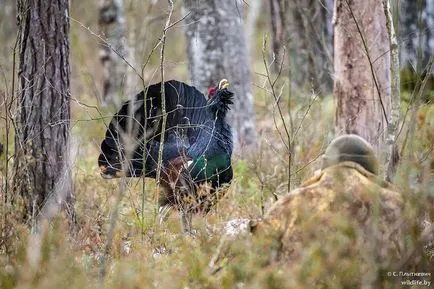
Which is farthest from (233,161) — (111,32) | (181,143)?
(111,32)

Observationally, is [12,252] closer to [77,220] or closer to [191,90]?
[77,220]

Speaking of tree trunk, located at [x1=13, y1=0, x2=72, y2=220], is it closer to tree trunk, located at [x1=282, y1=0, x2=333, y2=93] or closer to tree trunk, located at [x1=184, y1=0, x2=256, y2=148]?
tree trunk, located at [x1=184, y1=0, x2=256, y2=148]

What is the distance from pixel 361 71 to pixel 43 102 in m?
2.95

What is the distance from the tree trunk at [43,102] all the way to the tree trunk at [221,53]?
3524 millimetres

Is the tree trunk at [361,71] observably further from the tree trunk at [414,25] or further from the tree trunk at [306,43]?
the tree trunk at [306,43]

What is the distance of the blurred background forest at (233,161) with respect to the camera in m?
3.96

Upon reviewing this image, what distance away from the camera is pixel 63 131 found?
21.2 feet

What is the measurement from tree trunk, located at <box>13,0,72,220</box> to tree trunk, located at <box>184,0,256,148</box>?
3524 mm

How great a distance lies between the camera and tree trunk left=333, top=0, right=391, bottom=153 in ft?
24.5

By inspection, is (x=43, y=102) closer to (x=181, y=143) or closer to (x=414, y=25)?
(x=181, y=143)

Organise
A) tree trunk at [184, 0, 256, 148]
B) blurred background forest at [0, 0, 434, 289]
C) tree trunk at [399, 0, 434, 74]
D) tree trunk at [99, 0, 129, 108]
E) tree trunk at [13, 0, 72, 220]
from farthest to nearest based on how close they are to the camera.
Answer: tree trunk at [99, 0, 129, 108] → tree trunk at [399, 0, 434, 74] → tree trunk at [184, 0, 256, 148] → tree trunk at [13, 0, 72, 220] → blurred background forest at [0, 0, 434, 289]

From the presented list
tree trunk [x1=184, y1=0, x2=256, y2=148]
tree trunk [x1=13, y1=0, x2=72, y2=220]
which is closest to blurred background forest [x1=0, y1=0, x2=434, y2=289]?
tree trunk [x1=184, y1=0, x2=256, y2=148]

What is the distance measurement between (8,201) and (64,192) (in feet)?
2.99

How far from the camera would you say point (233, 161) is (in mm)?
8594
